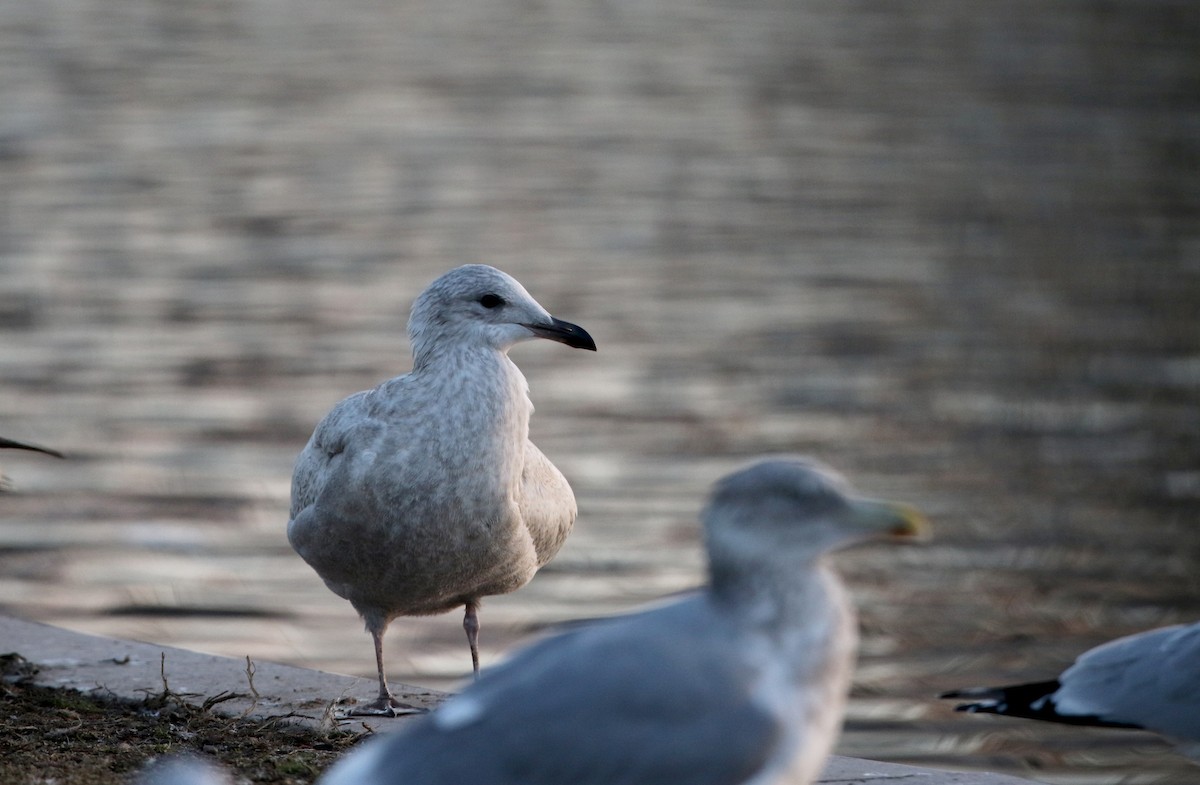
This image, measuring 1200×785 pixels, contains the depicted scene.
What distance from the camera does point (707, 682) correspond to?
3348mm

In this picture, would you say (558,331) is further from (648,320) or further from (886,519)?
(648,320)

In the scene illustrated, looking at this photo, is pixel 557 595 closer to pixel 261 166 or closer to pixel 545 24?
pixel 261 166

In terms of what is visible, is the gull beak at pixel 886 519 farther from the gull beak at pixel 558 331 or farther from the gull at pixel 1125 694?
the gull beak at pixel 558 331

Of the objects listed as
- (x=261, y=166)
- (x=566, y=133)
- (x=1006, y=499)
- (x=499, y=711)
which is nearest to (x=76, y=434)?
(x=1006, y=499)

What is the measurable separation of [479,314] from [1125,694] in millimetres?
2167

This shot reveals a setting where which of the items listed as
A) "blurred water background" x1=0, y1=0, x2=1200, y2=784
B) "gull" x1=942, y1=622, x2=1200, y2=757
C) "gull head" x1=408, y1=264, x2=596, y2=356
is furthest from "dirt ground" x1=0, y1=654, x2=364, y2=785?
"blurred water background" x1=0, y1=0, x2=1200, y2=784

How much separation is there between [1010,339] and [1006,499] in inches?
172

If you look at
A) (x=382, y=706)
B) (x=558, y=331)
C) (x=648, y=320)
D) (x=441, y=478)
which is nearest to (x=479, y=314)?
(x=558, y=331)

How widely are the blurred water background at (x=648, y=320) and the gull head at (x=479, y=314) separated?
2117mm

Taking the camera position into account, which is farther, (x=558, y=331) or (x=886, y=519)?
(x=558, y=331)

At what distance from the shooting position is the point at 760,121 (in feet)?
85.8

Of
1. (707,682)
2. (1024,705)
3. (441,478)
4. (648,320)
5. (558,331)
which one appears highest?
(558,331)

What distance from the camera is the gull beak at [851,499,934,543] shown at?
353 cm

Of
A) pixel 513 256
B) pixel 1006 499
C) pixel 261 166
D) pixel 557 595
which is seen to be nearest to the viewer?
pixel 557 595
